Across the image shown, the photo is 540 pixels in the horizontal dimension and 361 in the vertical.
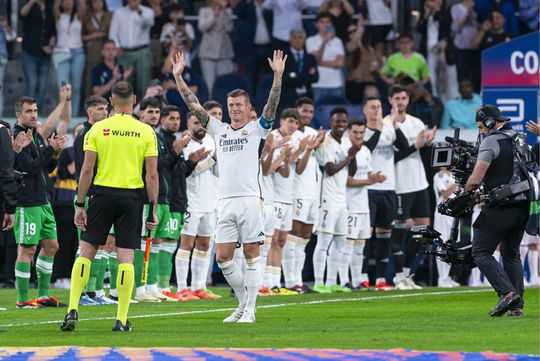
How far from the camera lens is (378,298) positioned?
18.8 m

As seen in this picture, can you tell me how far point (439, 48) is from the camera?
26.1m

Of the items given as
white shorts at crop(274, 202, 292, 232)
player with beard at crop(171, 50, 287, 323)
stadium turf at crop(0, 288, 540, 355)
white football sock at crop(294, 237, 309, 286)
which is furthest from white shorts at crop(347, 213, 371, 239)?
player with beard at crop(171, 50, 287, 323)

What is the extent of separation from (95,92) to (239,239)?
11883mm

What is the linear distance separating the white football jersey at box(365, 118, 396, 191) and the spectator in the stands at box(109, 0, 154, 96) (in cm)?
615

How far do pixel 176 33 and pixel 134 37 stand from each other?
0.84 m

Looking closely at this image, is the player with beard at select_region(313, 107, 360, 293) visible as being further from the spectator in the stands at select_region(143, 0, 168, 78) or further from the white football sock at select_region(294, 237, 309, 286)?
the spectator in the stands at select_region(143, 0, 168, 78)

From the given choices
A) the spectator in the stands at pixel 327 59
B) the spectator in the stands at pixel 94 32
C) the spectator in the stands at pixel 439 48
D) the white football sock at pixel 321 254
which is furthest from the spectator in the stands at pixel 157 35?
the white football sock at pixel 321 254

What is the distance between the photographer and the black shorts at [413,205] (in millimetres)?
21828

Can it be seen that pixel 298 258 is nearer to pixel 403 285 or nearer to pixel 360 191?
pixel 360 191

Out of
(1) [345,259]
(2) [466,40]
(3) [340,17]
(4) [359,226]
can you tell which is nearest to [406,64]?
(2) [466,40]

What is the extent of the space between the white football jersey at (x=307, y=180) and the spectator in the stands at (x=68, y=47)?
6.89 meters

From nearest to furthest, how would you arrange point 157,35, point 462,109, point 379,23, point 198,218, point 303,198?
point 198,218 < point 303,198 < point 462,109 < point 157,35 < point 379,23

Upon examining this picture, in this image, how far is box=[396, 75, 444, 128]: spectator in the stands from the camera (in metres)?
24.6

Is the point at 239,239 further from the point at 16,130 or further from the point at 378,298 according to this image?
the point at 378,298
